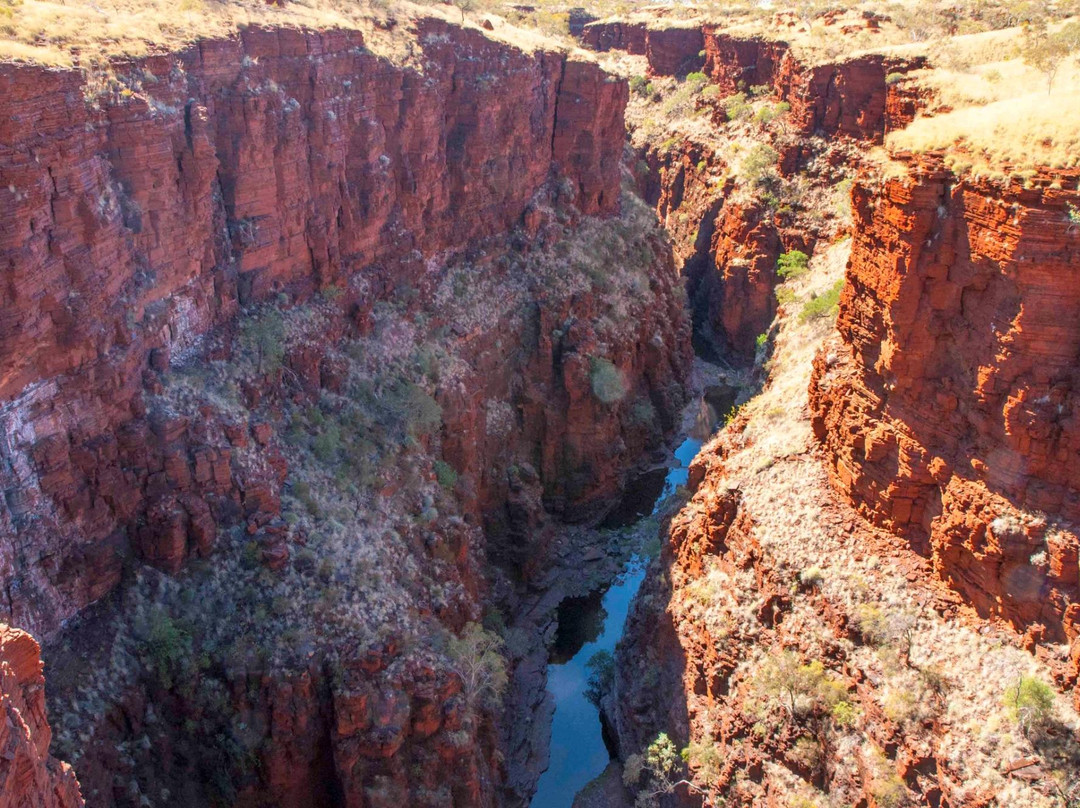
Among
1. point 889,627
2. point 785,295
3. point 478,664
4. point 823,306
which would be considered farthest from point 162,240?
point 785,295

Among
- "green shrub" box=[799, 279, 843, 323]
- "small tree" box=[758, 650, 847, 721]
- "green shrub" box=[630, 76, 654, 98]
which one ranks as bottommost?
"small tree" box=[758, 650, 847, 721]

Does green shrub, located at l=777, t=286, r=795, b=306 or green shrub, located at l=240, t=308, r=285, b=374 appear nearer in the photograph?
green shrub, located at l=240, t=308, r=285, b=374

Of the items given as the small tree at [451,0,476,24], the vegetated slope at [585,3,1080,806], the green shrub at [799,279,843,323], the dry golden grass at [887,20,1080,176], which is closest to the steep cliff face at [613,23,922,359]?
the green shrub at [799,279,843,323]

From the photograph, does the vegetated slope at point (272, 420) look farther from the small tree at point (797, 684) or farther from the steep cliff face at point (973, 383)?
the steep cliff face at point (973, 383)

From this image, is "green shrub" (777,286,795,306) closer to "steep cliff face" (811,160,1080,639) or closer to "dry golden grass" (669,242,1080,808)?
"dry golden grass" (669,242,1080,808)

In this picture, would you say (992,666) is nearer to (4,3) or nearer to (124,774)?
(124,774)

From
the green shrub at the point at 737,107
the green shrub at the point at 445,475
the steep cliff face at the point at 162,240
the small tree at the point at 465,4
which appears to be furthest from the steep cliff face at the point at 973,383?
the green shrub at the point at 737,107

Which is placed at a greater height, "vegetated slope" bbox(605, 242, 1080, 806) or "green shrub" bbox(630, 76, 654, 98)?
"green shrub" bbox(630, 76, 654, 98)

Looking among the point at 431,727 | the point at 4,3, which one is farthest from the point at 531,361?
the point at 4,3
